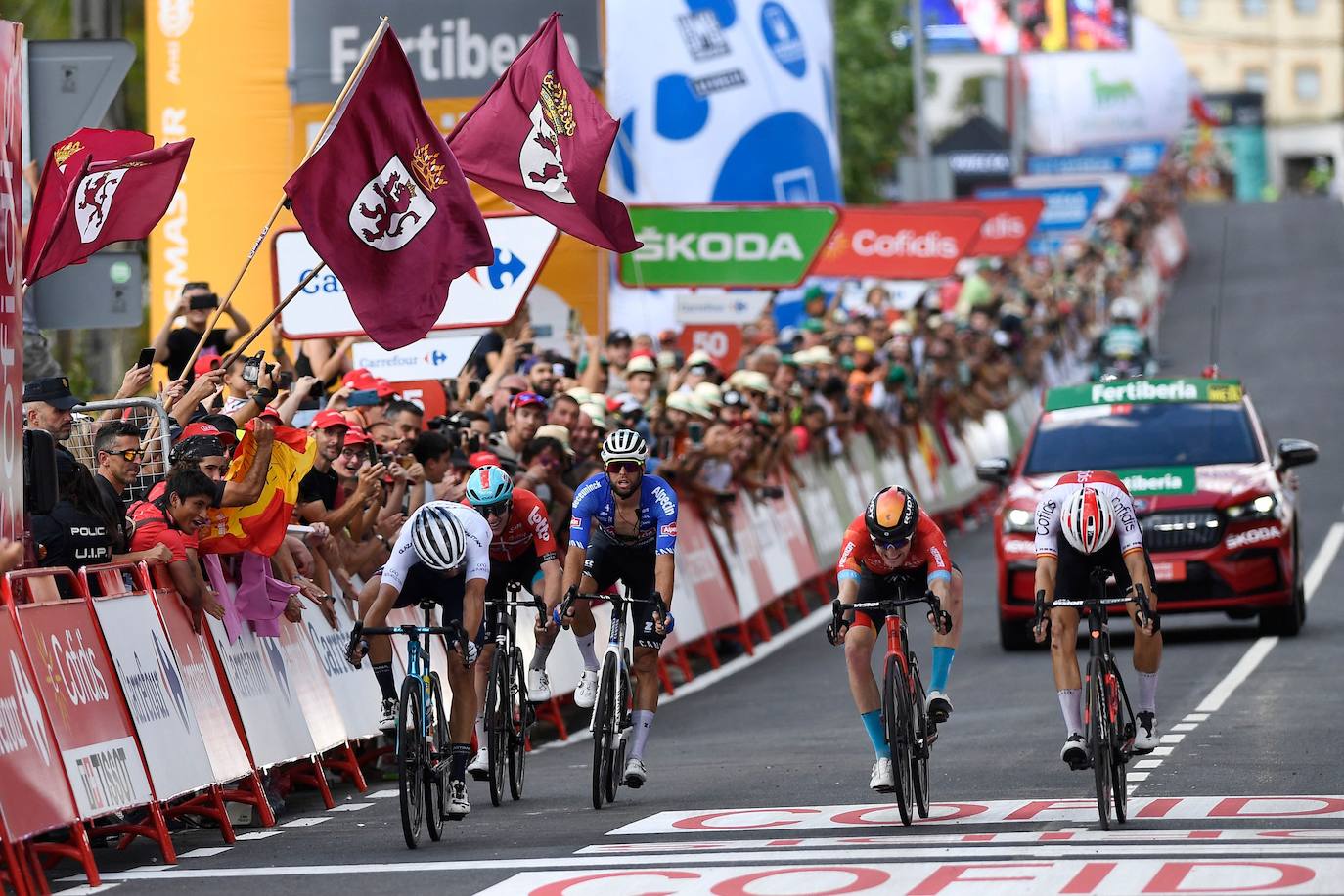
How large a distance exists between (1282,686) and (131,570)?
8241mm

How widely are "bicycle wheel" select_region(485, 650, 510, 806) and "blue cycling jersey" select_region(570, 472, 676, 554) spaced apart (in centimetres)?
88

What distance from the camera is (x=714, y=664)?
71.3ft

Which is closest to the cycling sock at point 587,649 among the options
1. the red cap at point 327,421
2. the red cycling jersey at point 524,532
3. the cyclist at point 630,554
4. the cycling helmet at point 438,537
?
the cyclist at point 630,554

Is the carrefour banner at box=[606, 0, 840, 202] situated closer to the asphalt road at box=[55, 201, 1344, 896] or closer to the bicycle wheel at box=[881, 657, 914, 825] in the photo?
the asphalt road at box=[55, 201, 1344, 896]

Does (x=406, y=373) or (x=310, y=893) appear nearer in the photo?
(x=310, y=893)

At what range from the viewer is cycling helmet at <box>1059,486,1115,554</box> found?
42.8ft

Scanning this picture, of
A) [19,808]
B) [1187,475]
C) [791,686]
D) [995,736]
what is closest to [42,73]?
[19,808]

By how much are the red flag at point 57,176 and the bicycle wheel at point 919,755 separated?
459 cm

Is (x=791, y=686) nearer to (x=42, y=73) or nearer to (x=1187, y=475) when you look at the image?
(x=1187, y=475)

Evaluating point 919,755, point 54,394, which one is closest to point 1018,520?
point 919,755

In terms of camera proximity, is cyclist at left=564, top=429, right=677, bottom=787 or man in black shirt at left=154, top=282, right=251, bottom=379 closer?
cyclist at left=564, top=429, right=677, bottom=787

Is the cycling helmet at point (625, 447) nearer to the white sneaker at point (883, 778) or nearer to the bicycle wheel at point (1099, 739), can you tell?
the white sneaker at point (883, 778)

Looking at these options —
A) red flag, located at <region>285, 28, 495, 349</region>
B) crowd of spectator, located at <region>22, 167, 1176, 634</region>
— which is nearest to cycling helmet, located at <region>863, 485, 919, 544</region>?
red flag, located at <region>285, 28, 495, 349</region>

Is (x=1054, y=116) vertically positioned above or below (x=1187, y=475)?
above
